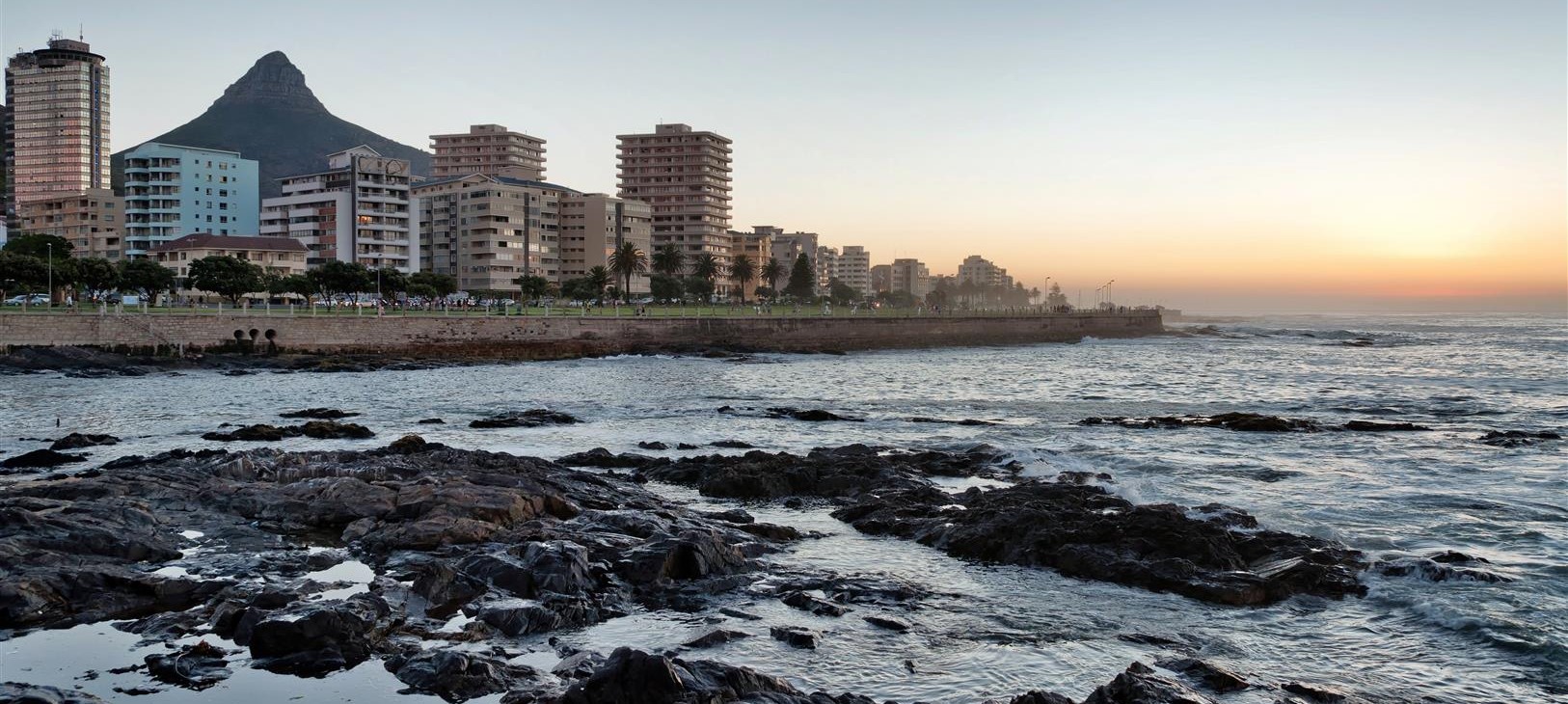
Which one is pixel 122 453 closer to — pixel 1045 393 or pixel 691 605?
pixel 691 605

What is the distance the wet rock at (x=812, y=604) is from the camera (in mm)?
11844

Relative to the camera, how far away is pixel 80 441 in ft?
84.5

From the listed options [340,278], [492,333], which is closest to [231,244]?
[340,278]

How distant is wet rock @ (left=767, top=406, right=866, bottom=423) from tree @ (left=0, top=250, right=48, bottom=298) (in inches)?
2270

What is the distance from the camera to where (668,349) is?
80938 millimetres

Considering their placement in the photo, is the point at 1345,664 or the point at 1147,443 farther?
the point at 1147,443

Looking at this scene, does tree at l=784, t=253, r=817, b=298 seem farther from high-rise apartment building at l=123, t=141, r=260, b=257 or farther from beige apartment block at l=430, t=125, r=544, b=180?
high-rise apartment building at l=123, t=141, r=260, b=257

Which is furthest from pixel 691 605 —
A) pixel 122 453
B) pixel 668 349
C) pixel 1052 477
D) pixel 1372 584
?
pixel 668 349

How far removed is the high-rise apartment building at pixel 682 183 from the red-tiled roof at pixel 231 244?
229 ft

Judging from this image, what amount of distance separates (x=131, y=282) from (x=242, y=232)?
73799 millimetres

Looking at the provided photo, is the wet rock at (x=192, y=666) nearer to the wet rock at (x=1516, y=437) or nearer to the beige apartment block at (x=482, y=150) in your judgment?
the wet rock at (x=1516, y=437)

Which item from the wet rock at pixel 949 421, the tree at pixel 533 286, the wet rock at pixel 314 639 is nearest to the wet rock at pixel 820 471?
the wet rock at pixel 949 421

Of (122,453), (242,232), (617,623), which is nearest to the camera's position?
(617,623)

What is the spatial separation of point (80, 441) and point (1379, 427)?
35167mm
